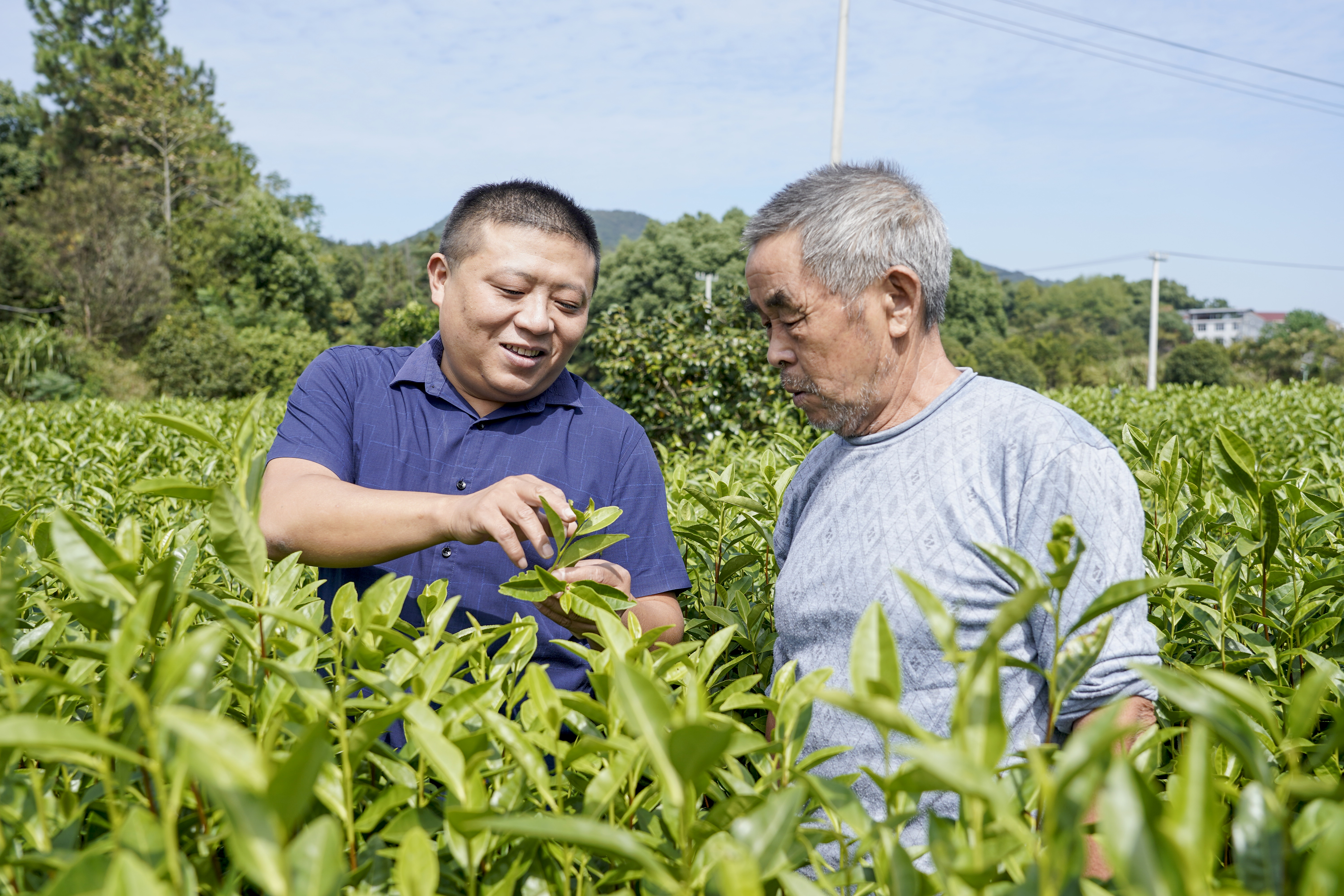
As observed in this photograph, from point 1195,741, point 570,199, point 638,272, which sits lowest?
point 1195,741

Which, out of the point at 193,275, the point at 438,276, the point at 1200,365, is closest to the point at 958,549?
the point at 438,276

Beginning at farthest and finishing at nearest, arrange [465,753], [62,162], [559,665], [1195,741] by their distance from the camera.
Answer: [62,162] → [559,665] → [465,753] → [1195,741]

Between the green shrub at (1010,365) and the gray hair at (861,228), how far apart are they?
42.0 metres

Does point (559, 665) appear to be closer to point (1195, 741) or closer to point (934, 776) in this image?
point (934, 776)

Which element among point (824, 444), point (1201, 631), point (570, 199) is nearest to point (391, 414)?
point (570, 199)

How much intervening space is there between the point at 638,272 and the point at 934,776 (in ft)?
143

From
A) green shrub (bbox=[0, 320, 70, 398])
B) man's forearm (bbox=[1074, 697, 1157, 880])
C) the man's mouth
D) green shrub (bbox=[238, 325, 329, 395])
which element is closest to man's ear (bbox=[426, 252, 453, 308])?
the man's mouth

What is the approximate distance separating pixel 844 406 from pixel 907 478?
8.0 inches

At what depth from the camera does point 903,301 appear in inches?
70.6

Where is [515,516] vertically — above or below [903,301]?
below

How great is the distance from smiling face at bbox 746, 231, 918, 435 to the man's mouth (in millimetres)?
577

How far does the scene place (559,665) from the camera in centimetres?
202

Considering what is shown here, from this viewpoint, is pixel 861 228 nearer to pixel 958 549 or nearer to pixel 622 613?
pixel 958 549

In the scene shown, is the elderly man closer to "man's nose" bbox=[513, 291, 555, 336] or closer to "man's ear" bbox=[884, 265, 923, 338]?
"man's ear" bbox=[884, 265, 923, 338]
